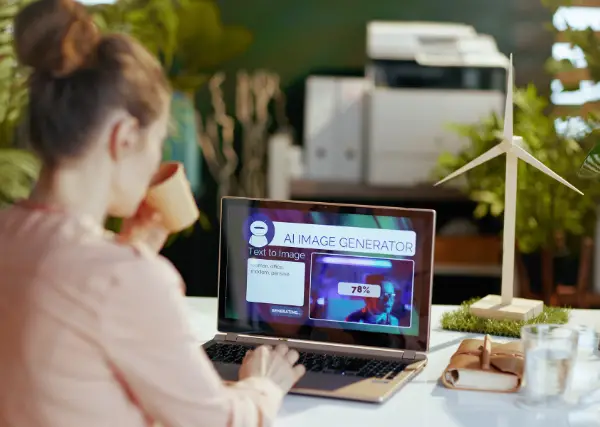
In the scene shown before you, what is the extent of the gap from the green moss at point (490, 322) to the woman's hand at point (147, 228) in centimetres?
60

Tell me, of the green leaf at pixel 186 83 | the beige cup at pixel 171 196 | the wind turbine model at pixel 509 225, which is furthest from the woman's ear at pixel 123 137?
the green leaf at pixel 186 83

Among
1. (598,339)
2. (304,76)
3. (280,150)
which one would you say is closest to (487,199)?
(280,150)

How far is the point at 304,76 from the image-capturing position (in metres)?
4.12

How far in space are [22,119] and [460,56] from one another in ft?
9.13

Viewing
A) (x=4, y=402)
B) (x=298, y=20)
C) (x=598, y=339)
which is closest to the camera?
(x=4, y=402)

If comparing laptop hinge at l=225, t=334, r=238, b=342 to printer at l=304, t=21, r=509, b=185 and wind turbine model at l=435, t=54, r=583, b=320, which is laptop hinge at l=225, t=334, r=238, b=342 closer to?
wind turbine model at l=435, t=54, r=583, b=320

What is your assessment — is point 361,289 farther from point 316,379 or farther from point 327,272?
point 316,379

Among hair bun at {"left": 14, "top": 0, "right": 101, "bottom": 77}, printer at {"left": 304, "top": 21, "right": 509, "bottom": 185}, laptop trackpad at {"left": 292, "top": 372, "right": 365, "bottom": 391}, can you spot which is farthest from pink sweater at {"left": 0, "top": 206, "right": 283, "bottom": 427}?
printer at {"left": 304, "top": 21, "right": 509, "bottom": 185}

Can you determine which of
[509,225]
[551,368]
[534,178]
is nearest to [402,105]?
[534,178]

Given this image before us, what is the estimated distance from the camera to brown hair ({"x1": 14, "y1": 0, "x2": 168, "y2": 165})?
97 cm

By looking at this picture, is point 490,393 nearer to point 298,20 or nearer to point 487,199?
point 487,199

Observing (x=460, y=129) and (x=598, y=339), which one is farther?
(x=460, y=129)

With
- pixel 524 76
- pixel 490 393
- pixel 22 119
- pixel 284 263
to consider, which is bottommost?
pixel 490 393

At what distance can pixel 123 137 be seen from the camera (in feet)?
3.23
